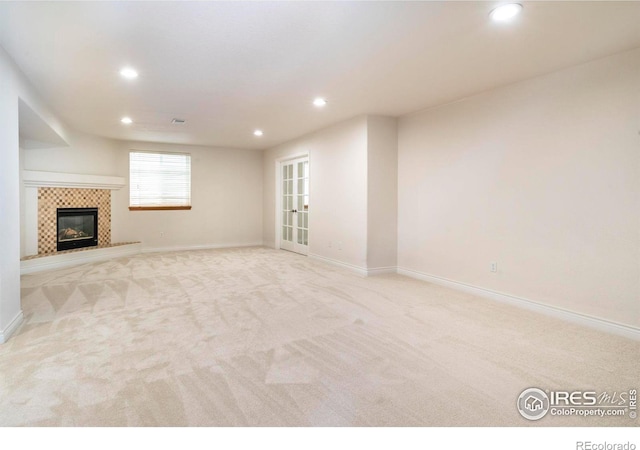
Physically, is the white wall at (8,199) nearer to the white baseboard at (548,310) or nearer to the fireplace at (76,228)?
the fireplace at (76,228)

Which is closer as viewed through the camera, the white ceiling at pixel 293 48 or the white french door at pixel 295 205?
the white ceiling at pixel 293 48

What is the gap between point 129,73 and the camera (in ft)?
10.9

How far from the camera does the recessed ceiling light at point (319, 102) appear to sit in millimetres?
4208

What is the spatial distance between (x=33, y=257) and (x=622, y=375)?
7152 mm

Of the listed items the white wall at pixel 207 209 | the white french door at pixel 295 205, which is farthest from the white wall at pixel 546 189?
the white wall at pixel 207 209

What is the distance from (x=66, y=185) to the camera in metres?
5.91

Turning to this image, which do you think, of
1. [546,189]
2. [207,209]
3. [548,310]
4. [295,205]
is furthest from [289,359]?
[207,209]

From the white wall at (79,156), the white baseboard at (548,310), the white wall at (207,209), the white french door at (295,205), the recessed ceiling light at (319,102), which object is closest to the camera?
the white baseboard at (548,310)

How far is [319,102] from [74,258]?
16.3ft

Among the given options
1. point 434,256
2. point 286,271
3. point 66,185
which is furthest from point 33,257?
point 434,256

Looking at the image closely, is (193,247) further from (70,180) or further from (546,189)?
(546,189)

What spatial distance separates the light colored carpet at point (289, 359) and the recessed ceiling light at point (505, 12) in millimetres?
2380

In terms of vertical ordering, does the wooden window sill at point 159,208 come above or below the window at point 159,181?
below

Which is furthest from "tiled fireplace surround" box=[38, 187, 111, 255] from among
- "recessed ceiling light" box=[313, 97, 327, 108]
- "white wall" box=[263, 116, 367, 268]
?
"recessed ceiling light" box=[313, 97, 327, 108]
